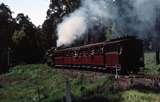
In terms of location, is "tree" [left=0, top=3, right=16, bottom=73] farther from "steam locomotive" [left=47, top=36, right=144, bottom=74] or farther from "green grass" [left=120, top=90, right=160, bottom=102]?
"green grass" [left=120, top=90, right=160, bottom=102]

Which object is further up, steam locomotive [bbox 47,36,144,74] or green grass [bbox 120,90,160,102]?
steam locomotive [bbox 47,36,144,74]

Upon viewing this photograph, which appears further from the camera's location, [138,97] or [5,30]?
[5,30]

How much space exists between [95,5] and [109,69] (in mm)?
9259

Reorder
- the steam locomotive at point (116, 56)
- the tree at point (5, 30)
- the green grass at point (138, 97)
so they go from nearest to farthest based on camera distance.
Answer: the green grass at point (138, 97) → the steam locomotive at point (116, 56) → the tree at point (5, 30)

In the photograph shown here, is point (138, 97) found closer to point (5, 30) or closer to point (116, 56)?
point (116, 56)

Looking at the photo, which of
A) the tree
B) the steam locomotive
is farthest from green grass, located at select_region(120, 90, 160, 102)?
the tree

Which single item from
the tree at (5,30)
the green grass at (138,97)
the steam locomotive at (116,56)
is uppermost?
the tree at (5,30)

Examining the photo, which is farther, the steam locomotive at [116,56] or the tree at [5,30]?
the tree at [5,30]

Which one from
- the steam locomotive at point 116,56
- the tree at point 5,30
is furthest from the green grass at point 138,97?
Answer: the tree at point 5,30

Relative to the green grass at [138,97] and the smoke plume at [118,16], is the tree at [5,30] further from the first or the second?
the green grass at [138,97]

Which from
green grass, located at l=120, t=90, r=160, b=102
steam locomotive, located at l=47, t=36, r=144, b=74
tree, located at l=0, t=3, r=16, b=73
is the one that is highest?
tree, located at l=0, t=3, r=16, b=73

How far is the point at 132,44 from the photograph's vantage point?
27703 mm

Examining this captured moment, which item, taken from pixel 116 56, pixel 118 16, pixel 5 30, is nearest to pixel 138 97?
pixel 116 56

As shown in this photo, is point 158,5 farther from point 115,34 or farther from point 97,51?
point 97,51
